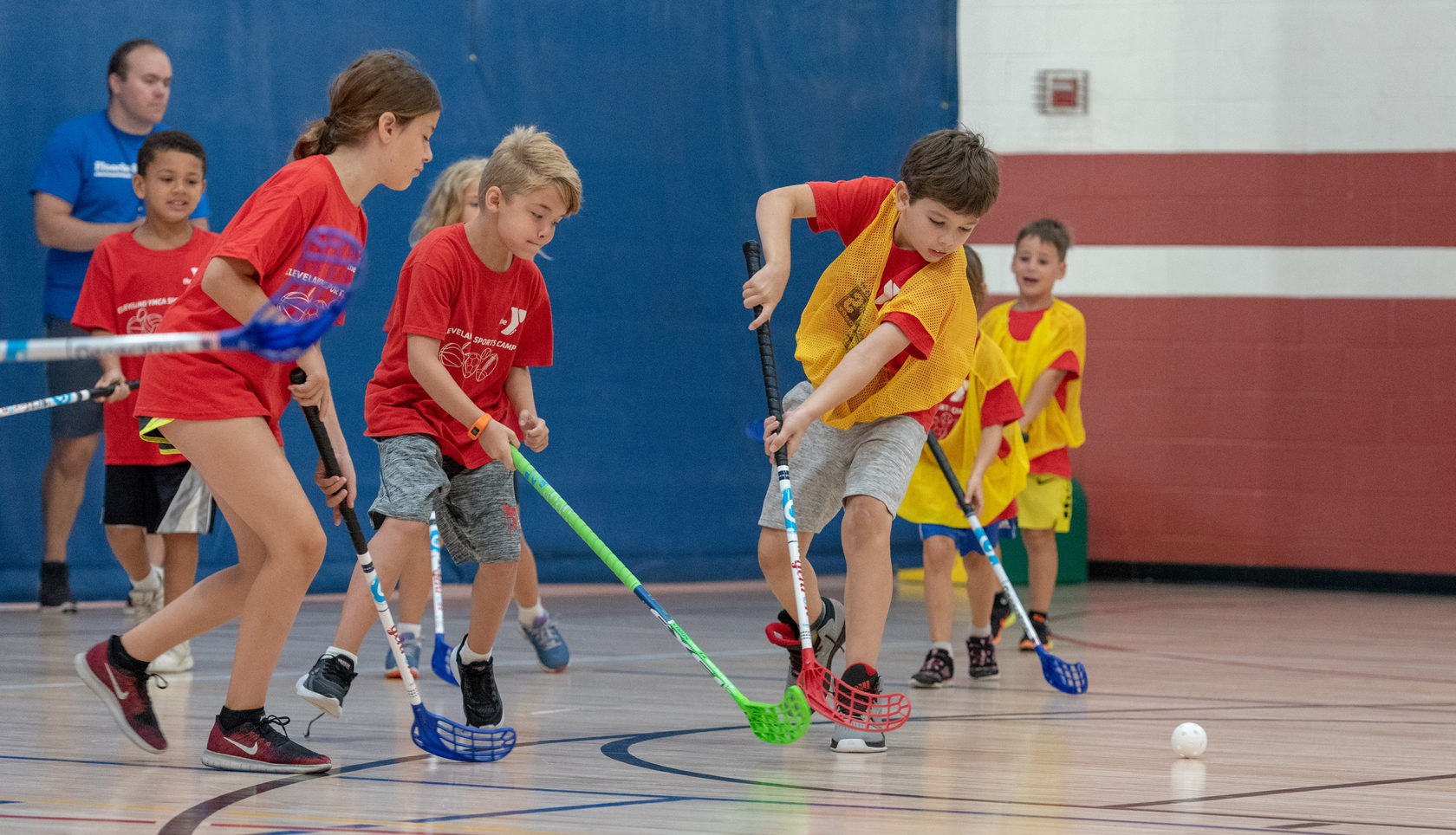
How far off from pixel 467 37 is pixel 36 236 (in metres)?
1.72

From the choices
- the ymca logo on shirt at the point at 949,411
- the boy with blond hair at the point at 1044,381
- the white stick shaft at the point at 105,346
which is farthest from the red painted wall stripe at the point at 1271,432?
the white stick shaft at the point at 105,346

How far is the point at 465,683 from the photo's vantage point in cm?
330

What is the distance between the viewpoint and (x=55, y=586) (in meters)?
5.34

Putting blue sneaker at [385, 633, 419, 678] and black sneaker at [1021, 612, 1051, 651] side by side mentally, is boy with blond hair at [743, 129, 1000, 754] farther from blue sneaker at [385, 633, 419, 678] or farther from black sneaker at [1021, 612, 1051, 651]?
black sneaker at [1021, 612, 1051, 651]

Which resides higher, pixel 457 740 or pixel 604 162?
pixel 604 162

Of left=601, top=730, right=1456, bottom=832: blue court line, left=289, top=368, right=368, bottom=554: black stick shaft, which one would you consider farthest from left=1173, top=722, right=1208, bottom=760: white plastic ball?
left=289, top=368, right=368, bottom=554: black stick shaft

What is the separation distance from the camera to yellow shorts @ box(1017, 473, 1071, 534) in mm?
5301

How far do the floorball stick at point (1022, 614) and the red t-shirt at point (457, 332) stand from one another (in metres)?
1.15

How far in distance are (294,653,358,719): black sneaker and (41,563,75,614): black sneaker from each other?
2632 mm

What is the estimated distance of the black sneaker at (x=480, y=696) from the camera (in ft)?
10.7

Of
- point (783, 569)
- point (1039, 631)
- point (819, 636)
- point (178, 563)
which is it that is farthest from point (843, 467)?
point (178, 563)

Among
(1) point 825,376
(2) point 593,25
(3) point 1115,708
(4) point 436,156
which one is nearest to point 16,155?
(4) point 436,156

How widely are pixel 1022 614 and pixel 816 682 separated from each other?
1.33m

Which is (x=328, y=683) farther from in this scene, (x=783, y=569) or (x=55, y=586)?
(x=55, y=586)
